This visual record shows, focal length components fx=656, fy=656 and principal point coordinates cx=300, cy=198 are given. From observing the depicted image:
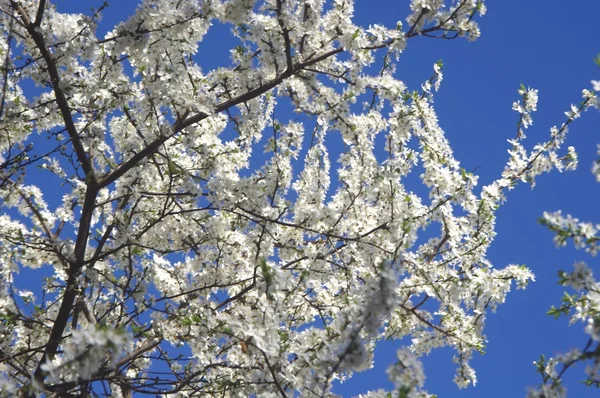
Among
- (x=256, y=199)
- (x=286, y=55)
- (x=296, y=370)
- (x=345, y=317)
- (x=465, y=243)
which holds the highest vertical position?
(x=286, y=55)

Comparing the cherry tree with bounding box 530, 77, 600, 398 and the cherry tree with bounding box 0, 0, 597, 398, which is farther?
the cherry tree with bounding box 0, 0, 597, 398

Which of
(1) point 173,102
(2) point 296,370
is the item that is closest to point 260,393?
(2) point 296,370

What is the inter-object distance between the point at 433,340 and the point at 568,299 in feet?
10.7

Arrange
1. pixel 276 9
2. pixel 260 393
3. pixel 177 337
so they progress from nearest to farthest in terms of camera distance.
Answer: pixel 260 393 < pixel 276 9 < pixel 177 337

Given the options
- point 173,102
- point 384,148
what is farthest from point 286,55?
point 384,148

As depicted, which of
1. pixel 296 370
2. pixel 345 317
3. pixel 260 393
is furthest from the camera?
pixel 296 370

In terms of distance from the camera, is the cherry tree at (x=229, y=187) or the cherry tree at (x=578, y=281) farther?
the cherry tree at (x=229, y=187)

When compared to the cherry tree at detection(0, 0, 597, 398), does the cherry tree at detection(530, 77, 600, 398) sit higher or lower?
lower

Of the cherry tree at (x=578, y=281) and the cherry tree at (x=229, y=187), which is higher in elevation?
the cherry tree at (x=229, y=187)

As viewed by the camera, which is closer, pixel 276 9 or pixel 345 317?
pixel 345 317

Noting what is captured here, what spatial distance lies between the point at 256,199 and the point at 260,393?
3039 mm

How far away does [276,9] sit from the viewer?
7.10 metres

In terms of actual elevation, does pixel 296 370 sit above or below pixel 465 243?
below

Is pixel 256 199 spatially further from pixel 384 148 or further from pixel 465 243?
pixel 465 243
